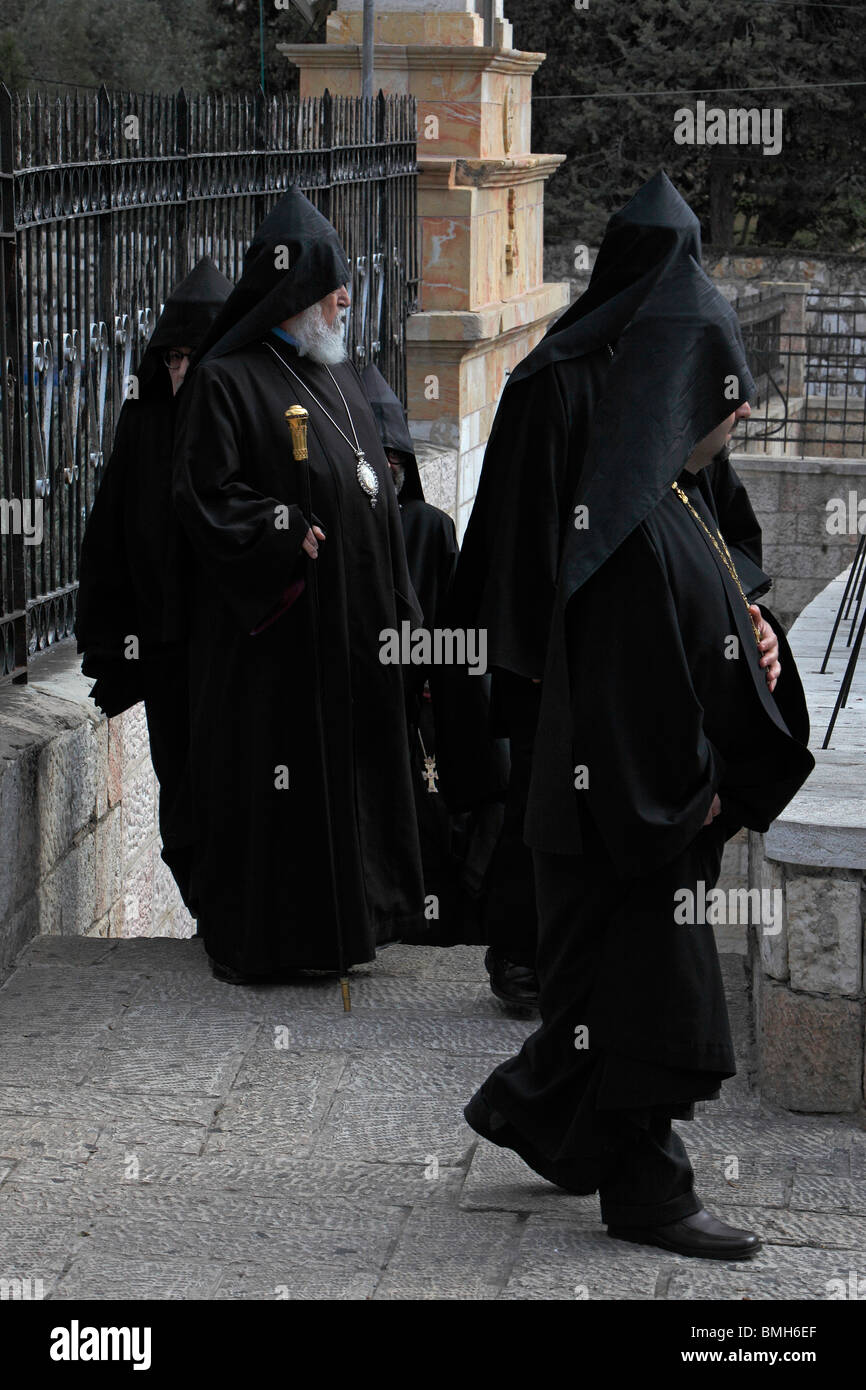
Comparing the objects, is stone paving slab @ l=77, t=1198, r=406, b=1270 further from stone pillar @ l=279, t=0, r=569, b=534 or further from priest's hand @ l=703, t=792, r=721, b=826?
stone pillar @ l=279, t=0, r=569, b=534

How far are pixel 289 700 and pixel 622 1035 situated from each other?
5.90 feet

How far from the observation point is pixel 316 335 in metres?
4.73

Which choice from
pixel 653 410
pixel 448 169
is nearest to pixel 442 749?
pixel 653 410

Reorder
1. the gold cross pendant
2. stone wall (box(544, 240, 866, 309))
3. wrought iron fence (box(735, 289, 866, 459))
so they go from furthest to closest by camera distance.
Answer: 1. stone wall (box(544, 240, 866, 309))
2. wrought iron fence (box(735, 289, 866, 459))
3. the gold cross pendant

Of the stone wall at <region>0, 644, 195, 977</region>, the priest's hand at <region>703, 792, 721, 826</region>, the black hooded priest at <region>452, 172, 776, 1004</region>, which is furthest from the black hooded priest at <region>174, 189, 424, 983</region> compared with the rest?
the priest's hand at <region>703, 792, 721, 826</region>

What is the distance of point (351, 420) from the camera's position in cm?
485

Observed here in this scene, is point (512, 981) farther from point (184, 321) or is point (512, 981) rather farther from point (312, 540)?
point (184, 321)

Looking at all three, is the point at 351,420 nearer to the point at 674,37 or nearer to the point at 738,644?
the point at 738,644

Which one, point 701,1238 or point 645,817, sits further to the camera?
point 701,1238

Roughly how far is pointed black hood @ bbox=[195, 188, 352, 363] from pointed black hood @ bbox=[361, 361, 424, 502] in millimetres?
517

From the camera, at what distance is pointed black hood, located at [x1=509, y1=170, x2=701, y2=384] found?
143 inches

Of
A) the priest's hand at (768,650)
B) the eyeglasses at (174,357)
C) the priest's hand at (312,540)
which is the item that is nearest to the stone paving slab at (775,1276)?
the priest's hand at (768,650)

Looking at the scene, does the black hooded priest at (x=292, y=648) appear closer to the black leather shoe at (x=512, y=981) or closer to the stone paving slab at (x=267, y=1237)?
the black leather shoe at (x=512, y=981)

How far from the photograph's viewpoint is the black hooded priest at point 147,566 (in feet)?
16.4
